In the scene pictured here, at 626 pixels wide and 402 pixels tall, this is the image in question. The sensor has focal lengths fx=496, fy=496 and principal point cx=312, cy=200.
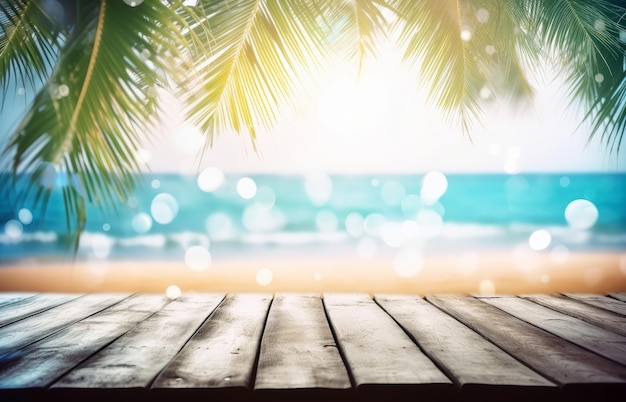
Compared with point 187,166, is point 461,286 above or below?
below

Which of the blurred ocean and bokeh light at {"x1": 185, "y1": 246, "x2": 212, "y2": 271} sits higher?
the blurred ocean

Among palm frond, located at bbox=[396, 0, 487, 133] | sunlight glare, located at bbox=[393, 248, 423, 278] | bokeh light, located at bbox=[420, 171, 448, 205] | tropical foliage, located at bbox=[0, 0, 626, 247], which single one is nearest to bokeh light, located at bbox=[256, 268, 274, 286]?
sunlight glare, located at bbox=[393, 248, 423, 278]

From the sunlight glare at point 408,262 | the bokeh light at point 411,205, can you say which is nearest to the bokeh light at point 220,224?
the bokeh light at point 411,205

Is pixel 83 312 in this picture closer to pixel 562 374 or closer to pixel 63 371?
pixel 63 371

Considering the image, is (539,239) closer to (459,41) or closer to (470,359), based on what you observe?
(459,41)

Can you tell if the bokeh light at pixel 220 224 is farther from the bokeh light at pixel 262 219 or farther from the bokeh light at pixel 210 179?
the bokeh light at pixel 210 179

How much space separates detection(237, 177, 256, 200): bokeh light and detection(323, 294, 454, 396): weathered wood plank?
39.6 feet

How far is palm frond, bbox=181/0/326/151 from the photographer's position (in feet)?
7.92

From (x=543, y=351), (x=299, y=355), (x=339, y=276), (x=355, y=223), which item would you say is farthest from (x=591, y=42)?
(x=355, y=223)

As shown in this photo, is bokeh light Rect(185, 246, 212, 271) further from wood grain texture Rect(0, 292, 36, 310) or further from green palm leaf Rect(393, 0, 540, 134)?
green palm leaf Rect(393, 0, 540, 134)

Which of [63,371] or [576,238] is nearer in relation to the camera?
[63,371]

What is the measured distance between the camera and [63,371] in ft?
4.48

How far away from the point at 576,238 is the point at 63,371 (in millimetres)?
10895

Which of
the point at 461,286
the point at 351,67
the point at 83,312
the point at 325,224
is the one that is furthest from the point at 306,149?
Answer: the point at 83,312
